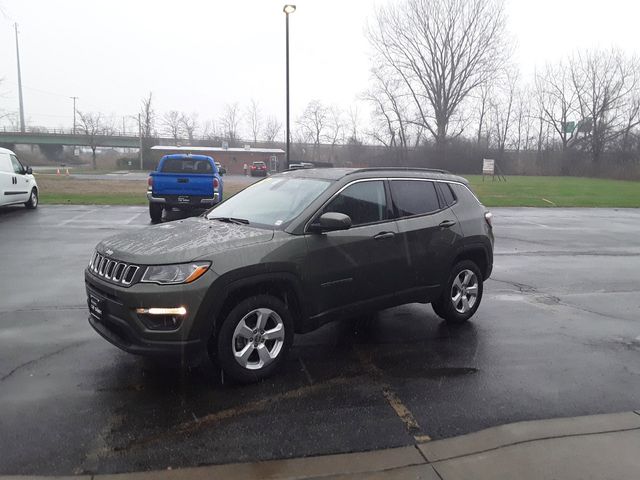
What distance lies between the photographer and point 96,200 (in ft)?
65.5

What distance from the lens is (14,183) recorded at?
14758mm

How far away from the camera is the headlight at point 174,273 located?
3686 mm

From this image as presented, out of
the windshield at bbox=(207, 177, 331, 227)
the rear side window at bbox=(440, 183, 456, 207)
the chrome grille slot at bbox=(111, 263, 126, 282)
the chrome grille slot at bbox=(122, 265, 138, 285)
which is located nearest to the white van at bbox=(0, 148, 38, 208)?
the windshield at bbox=(207, 177, 331, 227)

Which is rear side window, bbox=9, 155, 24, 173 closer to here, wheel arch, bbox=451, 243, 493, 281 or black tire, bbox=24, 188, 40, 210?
black tire, bbox=24, 188, 40, 210

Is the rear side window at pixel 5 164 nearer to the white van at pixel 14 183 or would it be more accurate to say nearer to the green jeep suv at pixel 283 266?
the white van at pixel 14 183

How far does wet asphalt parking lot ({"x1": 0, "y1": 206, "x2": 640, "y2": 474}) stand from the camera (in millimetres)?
3213

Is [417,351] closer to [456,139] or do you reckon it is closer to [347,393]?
[347,393]

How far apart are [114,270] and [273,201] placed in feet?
5.53

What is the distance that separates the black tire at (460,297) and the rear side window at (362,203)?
121 cm

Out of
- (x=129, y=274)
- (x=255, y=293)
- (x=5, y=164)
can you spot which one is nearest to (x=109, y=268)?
(x=129, y=274)

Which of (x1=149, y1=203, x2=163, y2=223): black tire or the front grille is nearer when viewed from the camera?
the front grille

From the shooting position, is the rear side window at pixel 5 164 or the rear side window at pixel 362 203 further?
the rear side window at pixel 5 164

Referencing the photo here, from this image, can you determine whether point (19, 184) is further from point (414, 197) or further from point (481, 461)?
point (481, 461)

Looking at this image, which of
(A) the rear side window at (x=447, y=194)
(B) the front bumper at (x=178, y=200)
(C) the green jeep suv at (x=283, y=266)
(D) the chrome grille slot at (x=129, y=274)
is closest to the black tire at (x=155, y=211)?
(B) the front bumper at (x=178, y=200)
